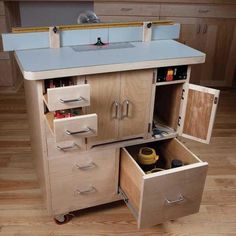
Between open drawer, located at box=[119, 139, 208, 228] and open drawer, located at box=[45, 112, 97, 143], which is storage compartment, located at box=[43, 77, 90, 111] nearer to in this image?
open drawer, located at box=[45, 112, 97, 143]

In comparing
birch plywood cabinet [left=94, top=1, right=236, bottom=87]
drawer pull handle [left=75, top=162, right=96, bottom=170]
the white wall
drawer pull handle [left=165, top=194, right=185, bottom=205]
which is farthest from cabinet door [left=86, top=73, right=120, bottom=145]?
the white wall

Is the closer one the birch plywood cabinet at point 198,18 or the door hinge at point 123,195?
the door hinge at point 123,195

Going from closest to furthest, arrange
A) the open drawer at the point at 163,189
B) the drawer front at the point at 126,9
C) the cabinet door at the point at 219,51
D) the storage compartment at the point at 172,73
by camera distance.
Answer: the open drawer at the point at 163,189 → the storage compartment at the point at 172,73 → the drawer front at the point at 126,9 → the cabinet door at the point at 219,51

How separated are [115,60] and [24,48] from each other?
17.2 inches

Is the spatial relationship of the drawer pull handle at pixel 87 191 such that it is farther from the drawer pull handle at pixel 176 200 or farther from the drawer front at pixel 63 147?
the drawer pull handle at pixel 176 200

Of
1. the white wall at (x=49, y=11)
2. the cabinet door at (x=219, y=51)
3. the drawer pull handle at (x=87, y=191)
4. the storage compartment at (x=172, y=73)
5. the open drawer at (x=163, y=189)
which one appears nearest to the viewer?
the open drawer at (x=163, y=189)

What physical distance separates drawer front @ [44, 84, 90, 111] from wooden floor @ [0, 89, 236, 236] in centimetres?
71

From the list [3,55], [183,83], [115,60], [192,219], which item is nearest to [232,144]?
[192,219]

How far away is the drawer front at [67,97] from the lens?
3.76ft

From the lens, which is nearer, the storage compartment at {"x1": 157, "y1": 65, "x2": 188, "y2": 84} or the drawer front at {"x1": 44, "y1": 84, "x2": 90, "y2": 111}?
the drawer front at {"x1": 44, "y1": 84, "x2": 90, "y2": 111}

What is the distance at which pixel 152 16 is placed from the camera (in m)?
2.91

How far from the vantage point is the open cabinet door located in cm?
142

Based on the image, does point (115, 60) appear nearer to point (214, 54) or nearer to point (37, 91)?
point (37, 91)

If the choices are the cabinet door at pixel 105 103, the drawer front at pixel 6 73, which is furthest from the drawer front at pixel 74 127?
the drawer front at pixel 6 73
